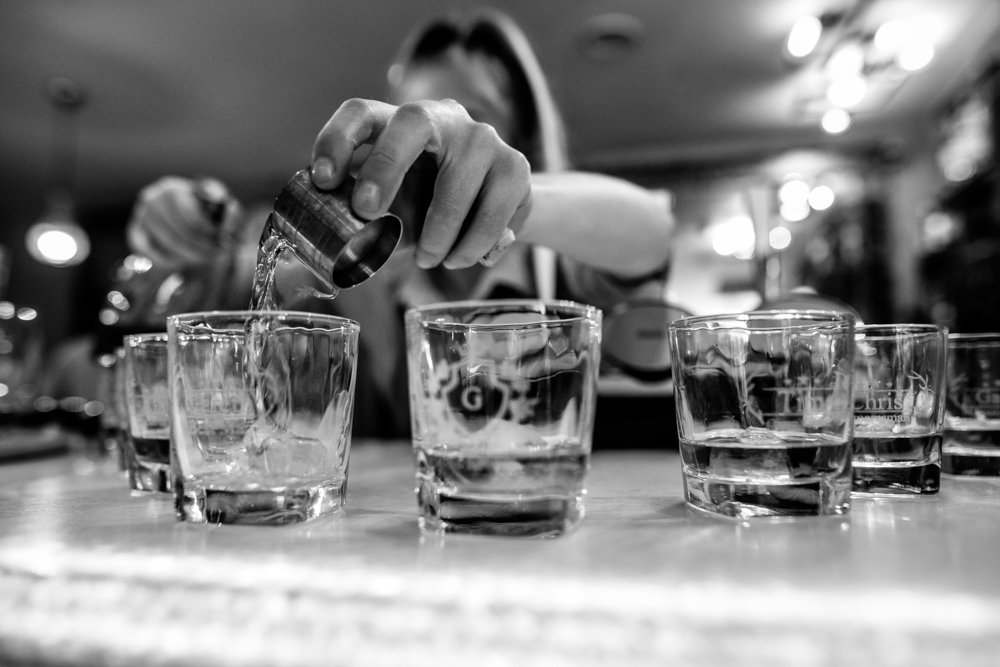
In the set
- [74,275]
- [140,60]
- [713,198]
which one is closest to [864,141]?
[713,198]

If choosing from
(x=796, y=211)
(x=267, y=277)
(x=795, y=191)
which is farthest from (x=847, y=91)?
(x=267, y=277)

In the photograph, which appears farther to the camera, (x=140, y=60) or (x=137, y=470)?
(x=140, y=60)

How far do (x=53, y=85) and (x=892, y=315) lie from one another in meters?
6.04

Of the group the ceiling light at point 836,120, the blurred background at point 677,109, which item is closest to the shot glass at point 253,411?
the blurred background at point 677,109

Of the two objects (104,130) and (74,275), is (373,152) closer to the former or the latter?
(104,130)

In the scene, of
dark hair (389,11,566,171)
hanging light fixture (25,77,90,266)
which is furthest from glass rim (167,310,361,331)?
hanging light fixture (25,77,90,266)

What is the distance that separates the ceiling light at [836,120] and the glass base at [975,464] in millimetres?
4478

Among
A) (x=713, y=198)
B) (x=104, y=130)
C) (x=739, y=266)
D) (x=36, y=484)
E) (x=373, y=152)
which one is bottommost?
(x=36, y=484)

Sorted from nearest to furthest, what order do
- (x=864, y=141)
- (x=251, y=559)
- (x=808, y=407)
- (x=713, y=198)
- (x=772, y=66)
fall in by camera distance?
(x=251, y=559) → (x=808, y=407) → (x=772, y=66) → (x=864, y=141) → (x=713, y=198)

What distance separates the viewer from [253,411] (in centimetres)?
46

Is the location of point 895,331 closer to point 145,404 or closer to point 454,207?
point 454,207

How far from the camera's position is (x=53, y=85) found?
4352mm

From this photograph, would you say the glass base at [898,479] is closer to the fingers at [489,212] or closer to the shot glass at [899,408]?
the shot glass at [899,408]

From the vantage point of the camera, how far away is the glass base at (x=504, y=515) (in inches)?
15.8
